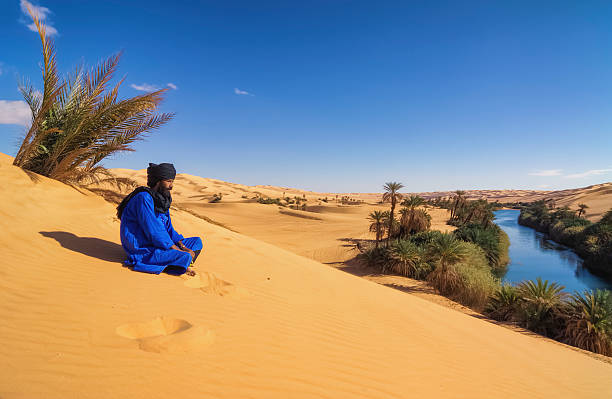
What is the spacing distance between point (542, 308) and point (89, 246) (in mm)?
11090

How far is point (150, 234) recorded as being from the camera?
3.59m

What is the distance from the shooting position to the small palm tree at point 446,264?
11203mm

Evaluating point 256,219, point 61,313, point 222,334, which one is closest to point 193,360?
point 222,334

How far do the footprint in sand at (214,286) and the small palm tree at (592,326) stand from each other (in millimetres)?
8765

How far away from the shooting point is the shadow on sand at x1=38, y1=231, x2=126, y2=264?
4.07 meters

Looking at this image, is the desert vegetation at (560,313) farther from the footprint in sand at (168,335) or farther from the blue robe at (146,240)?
the blue robe at (146,240)

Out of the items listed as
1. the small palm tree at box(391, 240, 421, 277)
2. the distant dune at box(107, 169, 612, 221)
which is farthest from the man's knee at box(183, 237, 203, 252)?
the distant dune at box(107, 169, 612, 221)

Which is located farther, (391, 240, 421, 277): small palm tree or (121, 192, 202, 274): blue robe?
(391, 240, 421, 277): small palm tree

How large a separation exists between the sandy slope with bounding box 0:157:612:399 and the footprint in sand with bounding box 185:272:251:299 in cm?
2

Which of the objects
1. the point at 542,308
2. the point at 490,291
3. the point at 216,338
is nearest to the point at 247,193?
the point at 490,291

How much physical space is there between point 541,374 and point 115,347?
483 centimetres

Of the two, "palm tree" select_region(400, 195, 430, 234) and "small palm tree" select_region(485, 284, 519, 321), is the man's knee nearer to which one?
"small palm tree" select_region(485, 284, 519, 321)

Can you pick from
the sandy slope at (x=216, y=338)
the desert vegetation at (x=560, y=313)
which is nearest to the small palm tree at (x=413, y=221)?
the desert vegetation at (x=560, y=313)

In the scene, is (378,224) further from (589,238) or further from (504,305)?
(589,238)
